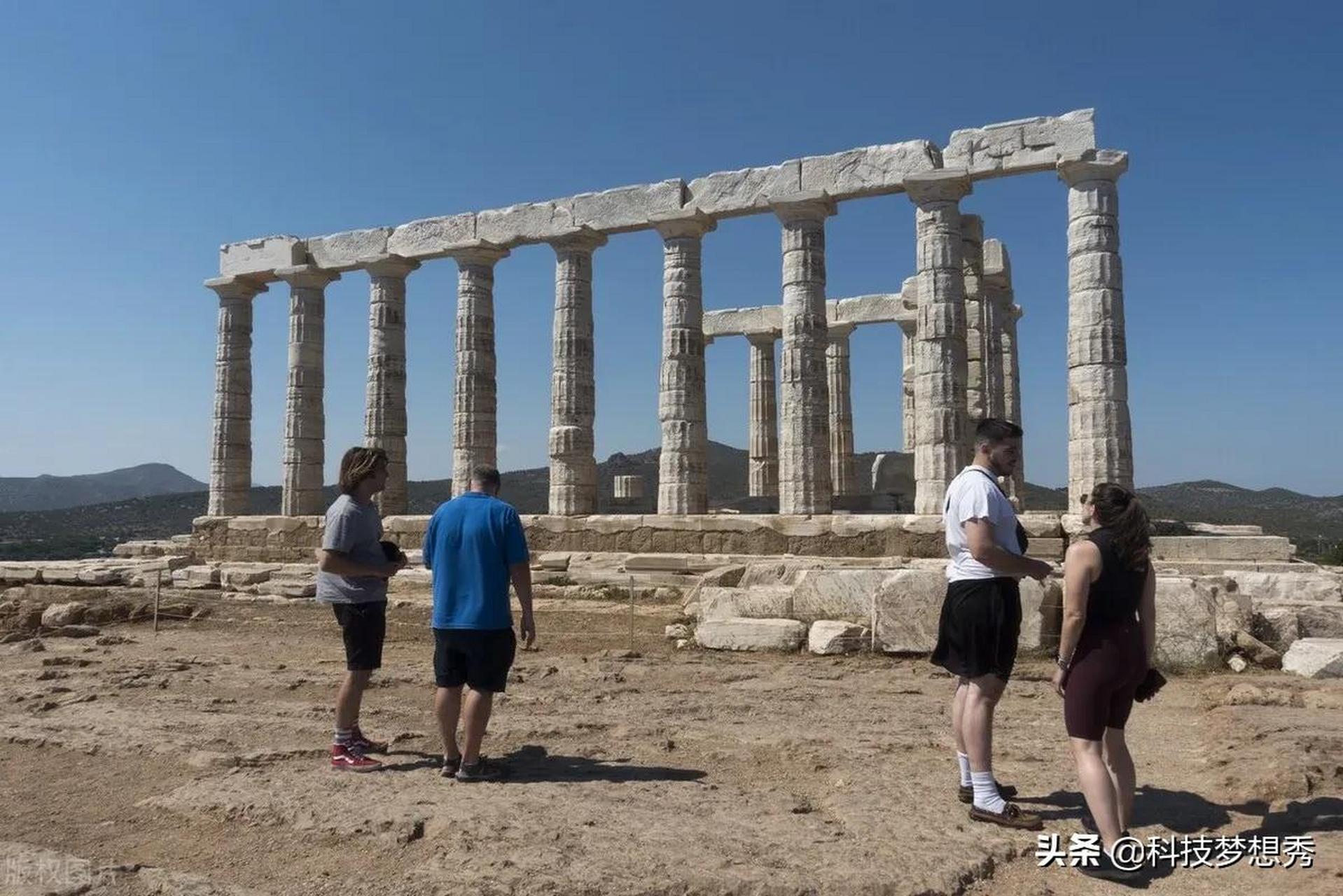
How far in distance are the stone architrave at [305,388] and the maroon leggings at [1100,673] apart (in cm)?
2119

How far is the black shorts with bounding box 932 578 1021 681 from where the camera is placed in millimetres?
Answer: 4656

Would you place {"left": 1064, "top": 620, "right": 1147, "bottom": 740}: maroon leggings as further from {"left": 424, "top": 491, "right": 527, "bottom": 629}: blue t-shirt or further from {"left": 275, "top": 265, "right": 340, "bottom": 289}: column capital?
{"left": 275, "top": 265, "right": 340, "bottom": 289}: column capital

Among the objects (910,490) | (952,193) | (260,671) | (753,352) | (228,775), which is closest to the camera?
(228,775)

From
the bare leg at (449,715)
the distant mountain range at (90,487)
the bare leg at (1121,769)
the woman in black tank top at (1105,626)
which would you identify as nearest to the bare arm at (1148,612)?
the woman in black tank top at (1105,626)

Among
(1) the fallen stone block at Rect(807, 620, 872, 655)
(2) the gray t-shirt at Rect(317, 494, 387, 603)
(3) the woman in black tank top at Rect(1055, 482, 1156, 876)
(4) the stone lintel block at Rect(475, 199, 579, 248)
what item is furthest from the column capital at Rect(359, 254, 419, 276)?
(3) the woman in black tank top at Rect(1055, 482, 1156, 876)

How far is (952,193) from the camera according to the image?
1688cm

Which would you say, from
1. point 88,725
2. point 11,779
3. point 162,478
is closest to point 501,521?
point 11,779

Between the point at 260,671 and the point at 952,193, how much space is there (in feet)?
44.7

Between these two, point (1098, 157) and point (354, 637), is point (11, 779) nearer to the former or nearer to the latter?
point (354, 637)

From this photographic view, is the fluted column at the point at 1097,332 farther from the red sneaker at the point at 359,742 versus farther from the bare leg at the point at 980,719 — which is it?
the red sneaker at the point at 359,742

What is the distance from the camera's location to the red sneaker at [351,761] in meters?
5.55

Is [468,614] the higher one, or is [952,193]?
[952,193]

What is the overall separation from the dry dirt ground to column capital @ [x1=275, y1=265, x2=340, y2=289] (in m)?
15.4

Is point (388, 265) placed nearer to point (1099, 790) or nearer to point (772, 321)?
point (772, 321)
